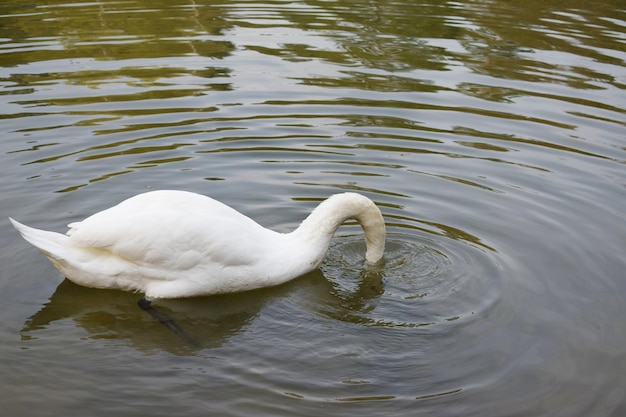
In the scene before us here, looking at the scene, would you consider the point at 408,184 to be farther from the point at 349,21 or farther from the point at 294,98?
the point at 349,21

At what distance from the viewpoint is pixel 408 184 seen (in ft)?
30.5

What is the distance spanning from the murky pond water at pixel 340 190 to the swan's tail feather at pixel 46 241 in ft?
1.40

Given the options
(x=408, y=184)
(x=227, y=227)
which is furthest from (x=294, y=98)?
(x=227, y=227)

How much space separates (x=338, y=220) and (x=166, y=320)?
66.4 inches

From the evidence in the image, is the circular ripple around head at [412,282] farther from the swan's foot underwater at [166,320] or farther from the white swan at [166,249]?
the swan's foot underwater at [166,320]

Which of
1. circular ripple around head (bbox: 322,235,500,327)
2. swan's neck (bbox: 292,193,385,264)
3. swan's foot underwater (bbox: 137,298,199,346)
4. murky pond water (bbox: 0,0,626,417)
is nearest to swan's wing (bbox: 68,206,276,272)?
swan's foot underwater (bbox: 137,298,199,346)

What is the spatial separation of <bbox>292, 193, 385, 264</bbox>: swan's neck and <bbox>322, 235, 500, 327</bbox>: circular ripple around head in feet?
0.87

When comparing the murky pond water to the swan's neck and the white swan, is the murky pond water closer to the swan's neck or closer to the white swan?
the white swan

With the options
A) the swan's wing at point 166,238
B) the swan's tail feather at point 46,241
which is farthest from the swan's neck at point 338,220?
the swan's tail feather at point 46,241

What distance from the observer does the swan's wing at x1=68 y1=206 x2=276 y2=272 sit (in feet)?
22.5

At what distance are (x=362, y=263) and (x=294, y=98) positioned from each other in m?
4.54

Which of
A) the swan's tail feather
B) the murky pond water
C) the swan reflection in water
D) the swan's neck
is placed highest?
the swan's tail feather

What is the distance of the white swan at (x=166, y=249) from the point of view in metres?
6.87

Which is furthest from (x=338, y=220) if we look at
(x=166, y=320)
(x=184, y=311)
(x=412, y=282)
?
(x=166, y=320)
